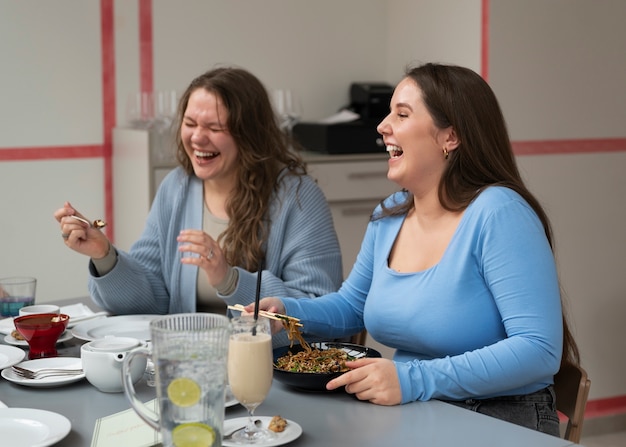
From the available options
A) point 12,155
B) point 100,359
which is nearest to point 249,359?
point 100,359

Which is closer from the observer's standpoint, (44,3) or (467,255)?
(467,255)

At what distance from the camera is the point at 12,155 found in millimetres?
3811

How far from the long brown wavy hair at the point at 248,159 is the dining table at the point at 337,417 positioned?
805mm

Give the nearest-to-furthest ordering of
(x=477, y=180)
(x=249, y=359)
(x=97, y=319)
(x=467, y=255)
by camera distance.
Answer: (x=249, y=359) < (x=467, y=255) < (x=477, y=180) < (x=97, y=319)

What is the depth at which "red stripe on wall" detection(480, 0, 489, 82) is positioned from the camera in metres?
3.75

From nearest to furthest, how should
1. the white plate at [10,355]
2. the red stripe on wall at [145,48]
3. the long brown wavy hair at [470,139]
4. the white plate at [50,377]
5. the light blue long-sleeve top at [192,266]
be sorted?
the white plate at [50,377], the white plate at [10,355], the long brown wavy hair at [470,139], the light blue long-sleeve top at [192,266], the red stripe on wall at [145,48]

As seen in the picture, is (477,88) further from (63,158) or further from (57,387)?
(63,158)

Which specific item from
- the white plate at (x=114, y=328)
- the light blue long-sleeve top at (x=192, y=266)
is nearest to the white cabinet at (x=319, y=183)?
the light blue long-sleeve top at (x=192, y=266)

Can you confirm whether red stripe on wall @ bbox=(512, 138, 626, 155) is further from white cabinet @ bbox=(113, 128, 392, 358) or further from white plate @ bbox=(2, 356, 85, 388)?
white plate @ bbox=(2, 356, 85, 388)

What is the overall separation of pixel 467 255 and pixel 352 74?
2642 millimetres

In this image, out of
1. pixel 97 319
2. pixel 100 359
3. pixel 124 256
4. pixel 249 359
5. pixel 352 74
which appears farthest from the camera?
pixel 352 74

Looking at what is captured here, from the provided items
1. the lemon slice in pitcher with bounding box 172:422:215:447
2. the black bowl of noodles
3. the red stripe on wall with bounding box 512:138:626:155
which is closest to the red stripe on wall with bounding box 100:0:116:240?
the red stripe on wall with bounding box 512:138:626:155

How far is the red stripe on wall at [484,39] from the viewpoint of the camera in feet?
12.3

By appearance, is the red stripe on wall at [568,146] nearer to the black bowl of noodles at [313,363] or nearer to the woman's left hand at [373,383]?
the black bowl of noodles at [313,363]
